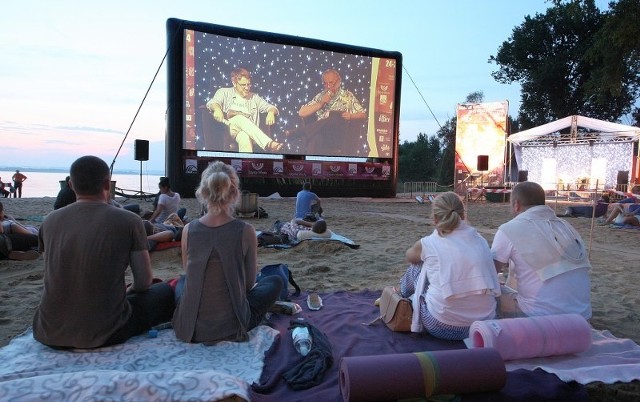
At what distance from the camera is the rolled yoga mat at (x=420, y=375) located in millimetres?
1826

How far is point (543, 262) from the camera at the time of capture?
264 centimetres

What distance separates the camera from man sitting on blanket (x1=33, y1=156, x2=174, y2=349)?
7.30 feet

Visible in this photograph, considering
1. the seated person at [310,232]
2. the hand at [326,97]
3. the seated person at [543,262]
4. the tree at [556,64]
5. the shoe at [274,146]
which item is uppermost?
the tree at [556,64]

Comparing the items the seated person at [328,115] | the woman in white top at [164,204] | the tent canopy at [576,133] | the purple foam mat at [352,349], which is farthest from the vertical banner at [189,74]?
the tent canopy at [576,133]

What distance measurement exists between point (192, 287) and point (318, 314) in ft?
3.74

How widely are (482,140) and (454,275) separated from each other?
19.3 m

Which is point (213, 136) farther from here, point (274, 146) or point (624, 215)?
point (624, 215)

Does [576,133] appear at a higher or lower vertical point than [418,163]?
higher

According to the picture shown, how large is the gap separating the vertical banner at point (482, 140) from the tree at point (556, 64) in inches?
313

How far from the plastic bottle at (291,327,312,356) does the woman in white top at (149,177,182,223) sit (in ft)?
15.0

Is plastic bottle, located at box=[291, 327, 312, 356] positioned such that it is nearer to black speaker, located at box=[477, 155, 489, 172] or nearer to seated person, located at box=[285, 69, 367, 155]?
seated person, located at box=[285, 69, 367, 155]

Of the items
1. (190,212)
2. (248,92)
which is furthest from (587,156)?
(190,212)

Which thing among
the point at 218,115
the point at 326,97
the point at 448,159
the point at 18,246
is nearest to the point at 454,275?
the point at 18,246

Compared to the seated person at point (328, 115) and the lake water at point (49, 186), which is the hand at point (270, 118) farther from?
the lake water at point (49, 186)
